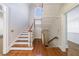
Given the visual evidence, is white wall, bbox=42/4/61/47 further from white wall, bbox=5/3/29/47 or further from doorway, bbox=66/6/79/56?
white wall, bbox=5/3/29/47

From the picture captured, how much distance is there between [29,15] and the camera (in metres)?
7.77

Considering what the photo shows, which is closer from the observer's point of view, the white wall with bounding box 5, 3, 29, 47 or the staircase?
the white wall with bounding box 5, 3, 29, 47

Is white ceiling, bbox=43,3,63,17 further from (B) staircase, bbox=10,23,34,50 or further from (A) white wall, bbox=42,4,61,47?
(B) staircase, bbox=10,23,34,50

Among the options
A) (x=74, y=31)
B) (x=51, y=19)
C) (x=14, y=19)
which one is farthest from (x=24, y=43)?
(x=74, y=31)

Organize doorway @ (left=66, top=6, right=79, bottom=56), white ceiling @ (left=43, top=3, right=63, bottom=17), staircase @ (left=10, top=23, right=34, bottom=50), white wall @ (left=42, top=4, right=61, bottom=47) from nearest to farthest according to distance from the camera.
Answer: staircase @ (left=10, top=23, right=34, bottom=50)
doorway @ (left=66, top=6, right=79, bottom=56)
white ceiling @ (left=43, top=3, right=63, bottom=17)
white wall @ (left=42, top=4, right=61, bottom=47)

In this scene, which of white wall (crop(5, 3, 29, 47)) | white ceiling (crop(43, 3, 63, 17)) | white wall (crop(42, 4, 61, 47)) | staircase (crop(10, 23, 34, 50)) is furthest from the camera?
white wall (crop(42, 4, 61, 47))

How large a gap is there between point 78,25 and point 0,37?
3363mm

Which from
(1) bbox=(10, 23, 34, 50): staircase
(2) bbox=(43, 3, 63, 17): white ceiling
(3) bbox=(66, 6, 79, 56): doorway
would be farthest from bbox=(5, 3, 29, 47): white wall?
(3) bbox=(66, 6, 79, 56): doorway

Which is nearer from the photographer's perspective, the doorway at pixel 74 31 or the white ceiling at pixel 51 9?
the doorway at pixel 74 31

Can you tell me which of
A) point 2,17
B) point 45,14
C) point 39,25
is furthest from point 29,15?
point 2,17

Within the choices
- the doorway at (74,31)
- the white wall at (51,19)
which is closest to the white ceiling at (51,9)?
the white wall at (51,19)

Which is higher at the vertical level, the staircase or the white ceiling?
Answer: the white ceiling

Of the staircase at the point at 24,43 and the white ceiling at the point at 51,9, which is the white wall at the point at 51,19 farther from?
the staircase at the point at 24,43

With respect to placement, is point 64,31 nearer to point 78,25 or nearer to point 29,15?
point 78,25
